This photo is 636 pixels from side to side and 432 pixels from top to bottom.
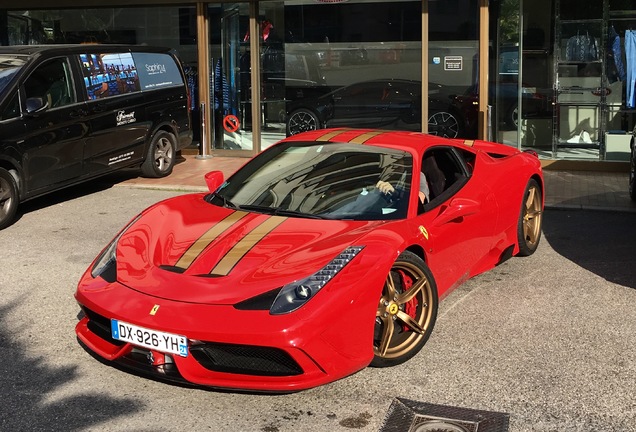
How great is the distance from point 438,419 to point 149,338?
4.89 feet

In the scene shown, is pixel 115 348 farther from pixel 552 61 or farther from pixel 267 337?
pixel 552 61

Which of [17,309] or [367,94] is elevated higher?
[367,94]

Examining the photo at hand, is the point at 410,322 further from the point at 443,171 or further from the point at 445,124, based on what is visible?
the point at 445,124

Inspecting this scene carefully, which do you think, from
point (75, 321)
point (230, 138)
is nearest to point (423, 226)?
point (75, 321)

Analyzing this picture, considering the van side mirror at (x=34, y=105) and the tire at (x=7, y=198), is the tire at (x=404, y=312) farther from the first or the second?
the van side mirror at (x=34, y=105)

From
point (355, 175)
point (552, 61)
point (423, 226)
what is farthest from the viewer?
point (552, 61)

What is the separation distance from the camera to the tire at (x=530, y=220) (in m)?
6.91

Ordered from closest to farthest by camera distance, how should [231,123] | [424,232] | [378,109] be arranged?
[424,232] < [378,109] < [231,123]

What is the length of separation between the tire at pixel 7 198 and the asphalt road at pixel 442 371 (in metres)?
1.71

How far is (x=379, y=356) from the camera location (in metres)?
4.59

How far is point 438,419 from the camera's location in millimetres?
4086

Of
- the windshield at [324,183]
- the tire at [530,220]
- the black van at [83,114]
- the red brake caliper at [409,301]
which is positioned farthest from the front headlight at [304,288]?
the black van at [83,114]

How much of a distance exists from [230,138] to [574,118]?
576cm

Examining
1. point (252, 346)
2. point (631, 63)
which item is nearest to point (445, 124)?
point (631, 63)
